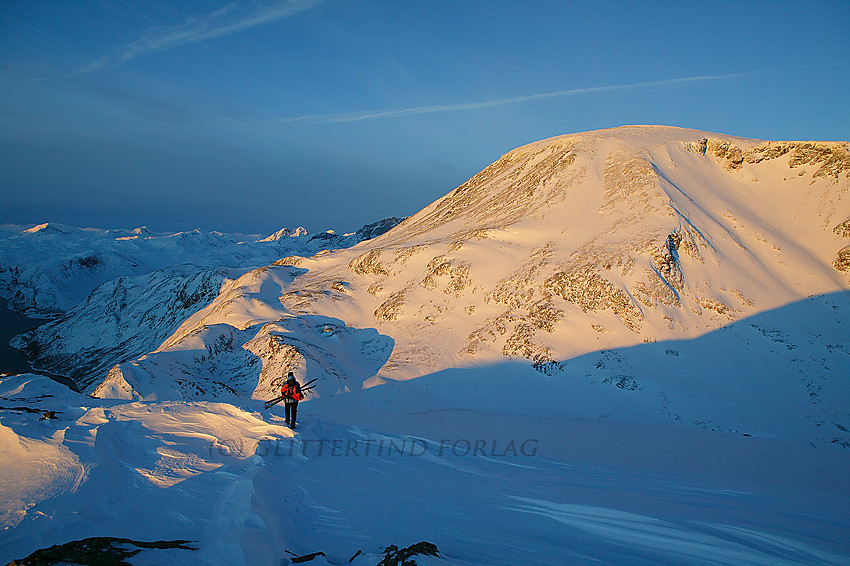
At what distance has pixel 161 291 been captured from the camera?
103 meters

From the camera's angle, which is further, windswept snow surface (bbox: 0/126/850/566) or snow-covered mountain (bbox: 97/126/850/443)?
snow-covered mountain (bbox: 97/126/850/443)

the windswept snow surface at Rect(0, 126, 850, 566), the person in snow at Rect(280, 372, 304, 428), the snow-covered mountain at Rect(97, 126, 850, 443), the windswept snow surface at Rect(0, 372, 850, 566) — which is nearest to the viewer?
the windswept snow surface at Rect(0, 372, 850, 566)

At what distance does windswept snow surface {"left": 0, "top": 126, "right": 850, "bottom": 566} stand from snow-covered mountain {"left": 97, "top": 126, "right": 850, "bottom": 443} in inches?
7.8

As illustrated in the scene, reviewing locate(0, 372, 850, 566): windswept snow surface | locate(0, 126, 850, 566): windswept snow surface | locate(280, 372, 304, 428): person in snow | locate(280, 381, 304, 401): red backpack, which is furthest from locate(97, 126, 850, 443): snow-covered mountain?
locate(280, 381, 304, 401): red backpack

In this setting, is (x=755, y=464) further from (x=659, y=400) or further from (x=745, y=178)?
(x=745, y=178)

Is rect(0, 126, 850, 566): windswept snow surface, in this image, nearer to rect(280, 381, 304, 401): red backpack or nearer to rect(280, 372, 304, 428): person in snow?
rect(280, 372, 304, 428): person in snow

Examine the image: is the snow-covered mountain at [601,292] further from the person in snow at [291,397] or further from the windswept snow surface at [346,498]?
the person in snow at [291,397]

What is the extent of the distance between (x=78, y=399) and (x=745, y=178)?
5569cm

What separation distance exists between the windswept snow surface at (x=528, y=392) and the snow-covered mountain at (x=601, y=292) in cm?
20

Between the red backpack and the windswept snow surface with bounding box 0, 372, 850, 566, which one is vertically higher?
the red backpack

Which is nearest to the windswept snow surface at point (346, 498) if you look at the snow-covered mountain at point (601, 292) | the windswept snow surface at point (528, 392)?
the windswept snow surface at point (528, 392)

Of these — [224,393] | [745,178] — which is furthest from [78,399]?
[745,178]

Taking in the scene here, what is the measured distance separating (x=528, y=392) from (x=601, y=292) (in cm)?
1006

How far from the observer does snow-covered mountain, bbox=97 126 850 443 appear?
25312mm
